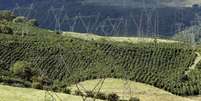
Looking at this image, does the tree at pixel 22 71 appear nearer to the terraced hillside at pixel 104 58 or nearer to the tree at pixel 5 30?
the terraced hillside at pixel 104 58

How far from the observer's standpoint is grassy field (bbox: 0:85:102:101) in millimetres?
70188

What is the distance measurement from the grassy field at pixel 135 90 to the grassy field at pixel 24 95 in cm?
2276

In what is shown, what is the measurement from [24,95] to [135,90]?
39.9 metres

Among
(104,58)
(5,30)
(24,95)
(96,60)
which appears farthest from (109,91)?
(5,30)

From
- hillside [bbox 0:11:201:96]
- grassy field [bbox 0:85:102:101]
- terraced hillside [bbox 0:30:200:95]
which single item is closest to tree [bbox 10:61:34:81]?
hillside [bbox 0:11:201:96]

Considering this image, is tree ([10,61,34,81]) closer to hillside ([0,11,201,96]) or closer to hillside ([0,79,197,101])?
hillside ([0,11,201,96])

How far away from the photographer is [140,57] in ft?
484

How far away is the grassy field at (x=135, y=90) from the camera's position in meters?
102

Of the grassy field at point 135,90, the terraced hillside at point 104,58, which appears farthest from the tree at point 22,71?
the grassy field at point 135,90

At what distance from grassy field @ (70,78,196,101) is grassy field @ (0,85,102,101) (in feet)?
74.7

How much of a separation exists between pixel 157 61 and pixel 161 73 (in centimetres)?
980

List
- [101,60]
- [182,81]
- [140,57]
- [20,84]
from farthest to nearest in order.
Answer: [140,57] → [101,60] → [182,81] → [20,84]

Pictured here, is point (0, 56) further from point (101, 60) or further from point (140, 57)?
point (140, 57)

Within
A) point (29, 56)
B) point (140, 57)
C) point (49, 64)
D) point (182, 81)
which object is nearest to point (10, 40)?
point (29, 56)
